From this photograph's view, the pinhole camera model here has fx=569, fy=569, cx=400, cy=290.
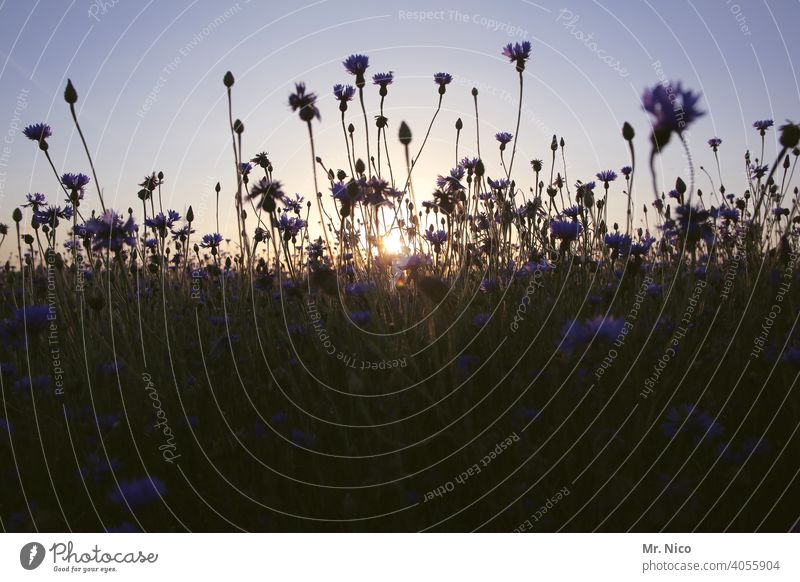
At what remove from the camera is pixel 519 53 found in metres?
2.18

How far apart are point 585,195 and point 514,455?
149cm

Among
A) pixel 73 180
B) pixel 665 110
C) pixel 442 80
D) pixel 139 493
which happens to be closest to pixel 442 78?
pixel 442 80

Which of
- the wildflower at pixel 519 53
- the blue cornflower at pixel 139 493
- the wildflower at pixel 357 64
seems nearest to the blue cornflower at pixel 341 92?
the wildflower at pixel 357 64

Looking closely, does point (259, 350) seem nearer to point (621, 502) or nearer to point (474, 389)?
point (474, 389)

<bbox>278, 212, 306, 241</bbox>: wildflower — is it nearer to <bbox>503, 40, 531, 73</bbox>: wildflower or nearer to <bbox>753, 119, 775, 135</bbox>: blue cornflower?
<bbox>503, 40, 531, 73</bbox>: wildflower

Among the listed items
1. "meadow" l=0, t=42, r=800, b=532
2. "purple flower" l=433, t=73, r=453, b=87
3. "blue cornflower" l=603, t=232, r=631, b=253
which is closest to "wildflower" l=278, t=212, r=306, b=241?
"meadow" l=0, t=42, r=800, b=532

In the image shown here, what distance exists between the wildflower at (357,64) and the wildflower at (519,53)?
1.79 feet

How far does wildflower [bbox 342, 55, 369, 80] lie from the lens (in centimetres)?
223

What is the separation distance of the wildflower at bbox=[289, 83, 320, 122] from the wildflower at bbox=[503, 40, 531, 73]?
0.82 m

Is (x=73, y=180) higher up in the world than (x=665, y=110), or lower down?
higher up

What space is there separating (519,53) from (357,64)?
2.06 ft

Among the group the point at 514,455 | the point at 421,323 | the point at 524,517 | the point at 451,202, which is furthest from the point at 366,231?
the point at 524,517

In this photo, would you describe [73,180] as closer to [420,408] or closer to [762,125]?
[420,408]
